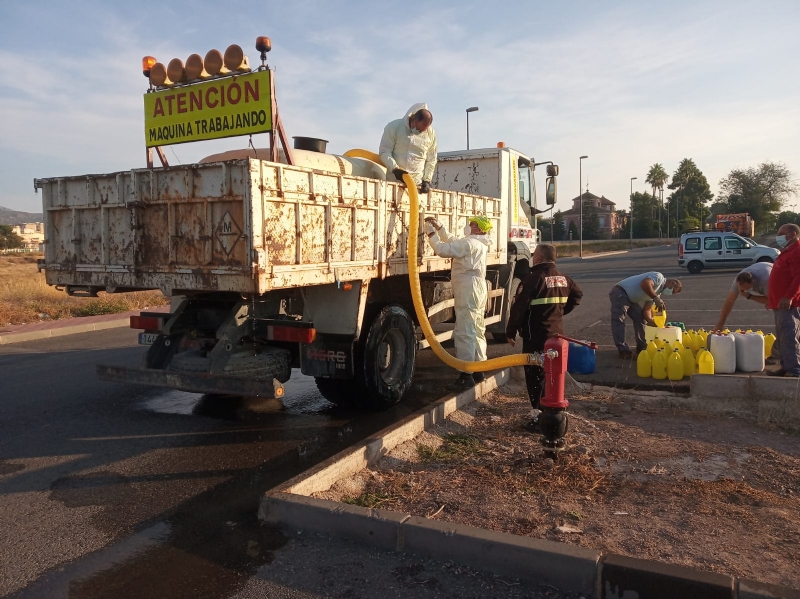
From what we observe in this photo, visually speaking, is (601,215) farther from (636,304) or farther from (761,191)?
(636,304)

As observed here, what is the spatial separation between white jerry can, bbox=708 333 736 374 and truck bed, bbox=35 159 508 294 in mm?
3755

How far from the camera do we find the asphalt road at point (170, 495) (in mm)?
3227

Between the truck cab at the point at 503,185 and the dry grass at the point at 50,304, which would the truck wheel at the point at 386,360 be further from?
the dry grass at the point at 50,304

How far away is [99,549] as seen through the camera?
364cm

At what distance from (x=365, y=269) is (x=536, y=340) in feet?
5.73

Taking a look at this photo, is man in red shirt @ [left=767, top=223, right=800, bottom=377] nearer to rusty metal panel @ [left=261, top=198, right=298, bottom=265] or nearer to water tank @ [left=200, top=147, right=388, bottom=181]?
water tank @ [left=200, top=147, right=388, bottom=181]

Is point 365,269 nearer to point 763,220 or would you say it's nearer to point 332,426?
point 332,426

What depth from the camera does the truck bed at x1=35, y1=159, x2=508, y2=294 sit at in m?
4.90

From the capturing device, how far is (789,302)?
669cm

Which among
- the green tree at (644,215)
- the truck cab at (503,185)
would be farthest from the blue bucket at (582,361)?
the green tree at (644,215)

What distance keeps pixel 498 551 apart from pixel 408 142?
506cm

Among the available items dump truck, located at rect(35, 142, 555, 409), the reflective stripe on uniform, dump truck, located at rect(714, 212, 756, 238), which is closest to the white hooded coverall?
dump truck, located at rect(35, 142, 555, 409)

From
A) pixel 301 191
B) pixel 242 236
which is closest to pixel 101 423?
pixel 242 236

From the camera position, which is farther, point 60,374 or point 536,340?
point 60,374
